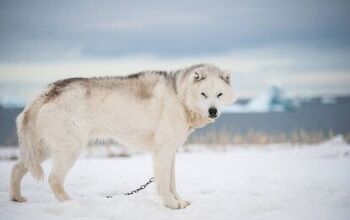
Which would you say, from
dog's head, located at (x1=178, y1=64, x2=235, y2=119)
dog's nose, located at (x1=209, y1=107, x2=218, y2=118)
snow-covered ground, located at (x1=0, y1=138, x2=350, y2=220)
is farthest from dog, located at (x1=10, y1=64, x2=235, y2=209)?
snow-covered ground, located at (x1=0, y1=138, x2=350, y2=220)

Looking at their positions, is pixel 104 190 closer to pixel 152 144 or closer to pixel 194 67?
pixel 152 144

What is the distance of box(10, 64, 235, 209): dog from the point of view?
5.20m

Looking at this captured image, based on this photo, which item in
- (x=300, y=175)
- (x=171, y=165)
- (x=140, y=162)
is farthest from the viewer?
(x=140, y=162)

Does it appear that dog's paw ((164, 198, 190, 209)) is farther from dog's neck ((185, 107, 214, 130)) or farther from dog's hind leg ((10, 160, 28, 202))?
dog's hind leg ((10, 160, 28, 202))

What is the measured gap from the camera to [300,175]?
24.8 ft

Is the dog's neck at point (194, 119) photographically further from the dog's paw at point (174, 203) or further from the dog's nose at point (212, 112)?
the dog's paw at point (174, 203)

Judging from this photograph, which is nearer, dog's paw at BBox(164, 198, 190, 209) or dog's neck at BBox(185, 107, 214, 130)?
dog's paw at BBox(164, 198, 190, 209)

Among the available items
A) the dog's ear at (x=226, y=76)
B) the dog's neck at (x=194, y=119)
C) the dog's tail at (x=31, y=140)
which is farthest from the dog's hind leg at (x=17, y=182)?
the dog's ear at (x=226, y=76)

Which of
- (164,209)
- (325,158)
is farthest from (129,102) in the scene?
(325,158)

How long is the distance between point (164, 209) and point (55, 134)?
1.49m

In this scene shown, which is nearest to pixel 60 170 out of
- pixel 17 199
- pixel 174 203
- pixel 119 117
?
pixel 17 199

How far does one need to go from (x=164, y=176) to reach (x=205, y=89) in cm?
109

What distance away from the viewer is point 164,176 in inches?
205

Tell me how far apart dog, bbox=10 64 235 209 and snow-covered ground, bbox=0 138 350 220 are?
0.38 metres
